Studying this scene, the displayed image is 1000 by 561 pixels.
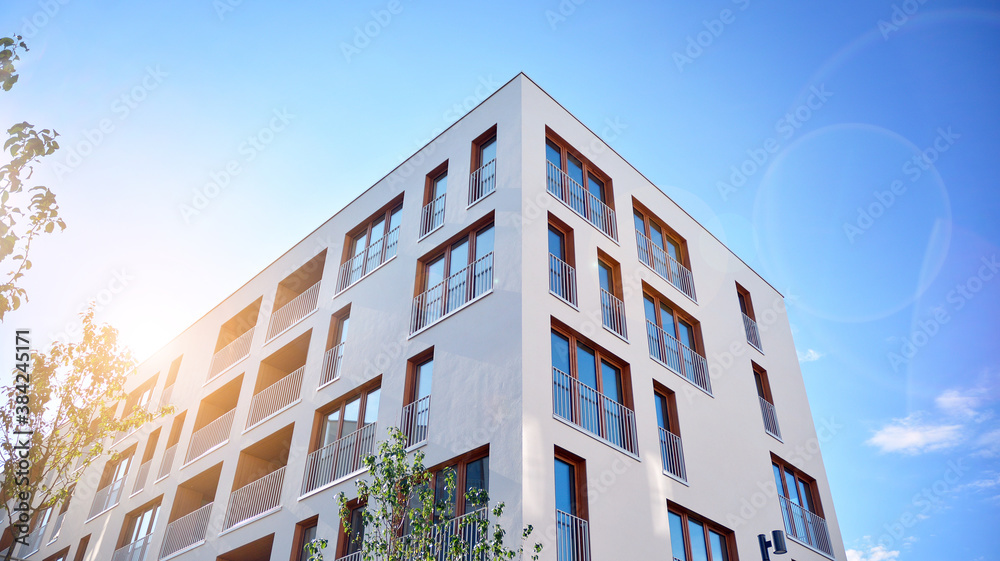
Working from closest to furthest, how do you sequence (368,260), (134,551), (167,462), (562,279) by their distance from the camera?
(562,279)
(368,260)
(134,551)
(167,462)

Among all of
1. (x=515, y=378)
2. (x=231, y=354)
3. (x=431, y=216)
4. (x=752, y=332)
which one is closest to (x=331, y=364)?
(x=431, y=216)

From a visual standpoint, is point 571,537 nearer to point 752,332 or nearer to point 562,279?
point 562,279

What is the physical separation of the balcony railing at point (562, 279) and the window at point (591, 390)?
1.04m

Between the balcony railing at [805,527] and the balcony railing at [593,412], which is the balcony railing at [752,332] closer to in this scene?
the balcony railing at [805,527]

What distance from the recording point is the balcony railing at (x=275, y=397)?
2167cm

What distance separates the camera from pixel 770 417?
2202cm

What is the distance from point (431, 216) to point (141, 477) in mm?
15853

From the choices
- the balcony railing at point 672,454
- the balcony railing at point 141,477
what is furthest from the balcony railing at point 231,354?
the balcony railing at point 672,454

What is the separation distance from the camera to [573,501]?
46.5 ft

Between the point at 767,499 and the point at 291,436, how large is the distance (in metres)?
13.5

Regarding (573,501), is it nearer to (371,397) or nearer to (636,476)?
(636,476)

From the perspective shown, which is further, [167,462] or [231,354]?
[231,354]

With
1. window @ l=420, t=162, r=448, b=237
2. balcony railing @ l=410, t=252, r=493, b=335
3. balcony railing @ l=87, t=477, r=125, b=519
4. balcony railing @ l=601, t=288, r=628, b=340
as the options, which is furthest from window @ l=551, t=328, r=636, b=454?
balcony railing @ l=87, t=477, r=125, b=519

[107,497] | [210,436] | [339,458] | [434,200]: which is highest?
[434,200]
